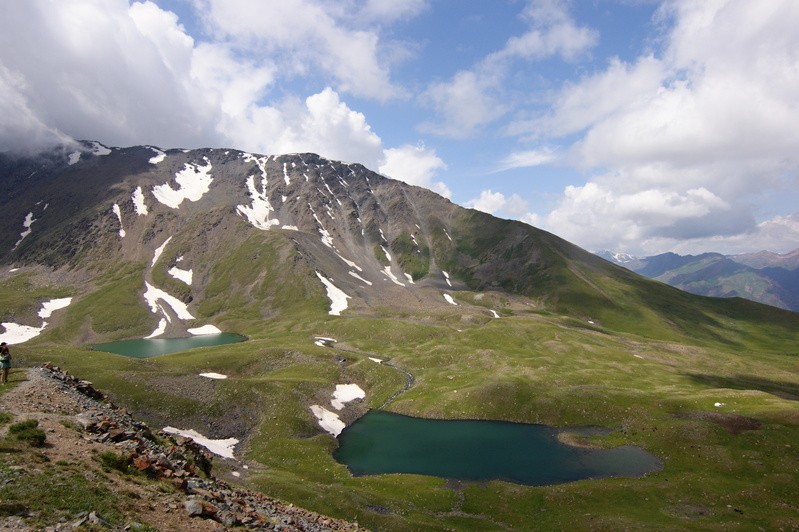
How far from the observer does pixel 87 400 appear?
35125 millimetres

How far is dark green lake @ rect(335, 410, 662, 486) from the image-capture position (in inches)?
2687

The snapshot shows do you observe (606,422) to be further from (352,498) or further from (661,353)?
(661,353)

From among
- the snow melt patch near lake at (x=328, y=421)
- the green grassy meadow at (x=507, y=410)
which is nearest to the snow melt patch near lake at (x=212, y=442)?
the green grassy meadow at (x=507, y=410)

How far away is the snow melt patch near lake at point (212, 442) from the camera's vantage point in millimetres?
69125

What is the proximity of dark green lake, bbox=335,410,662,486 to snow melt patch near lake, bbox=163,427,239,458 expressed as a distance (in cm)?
1812

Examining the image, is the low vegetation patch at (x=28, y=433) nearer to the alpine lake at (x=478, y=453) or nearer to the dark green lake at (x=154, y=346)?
the alpine lake at (x=478, y=453)

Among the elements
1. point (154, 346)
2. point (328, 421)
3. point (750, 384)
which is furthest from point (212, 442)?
point (750, 384)

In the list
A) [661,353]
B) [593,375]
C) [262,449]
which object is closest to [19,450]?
[262,449]

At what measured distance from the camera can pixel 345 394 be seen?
105 meters

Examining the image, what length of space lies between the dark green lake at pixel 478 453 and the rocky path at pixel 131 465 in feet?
122

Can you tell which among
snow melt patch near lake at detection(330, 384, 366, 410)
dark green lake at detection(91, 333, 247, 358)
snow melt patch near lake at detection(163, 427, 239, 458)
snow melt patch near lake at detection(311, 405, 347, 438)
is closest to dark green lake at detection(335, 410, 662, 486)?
snow melt patch near lake at detection(311, 405, 347, 438)

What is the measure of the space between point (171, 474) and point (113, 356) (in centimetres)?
9221

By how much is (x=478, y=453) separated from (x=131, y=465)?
210 feet

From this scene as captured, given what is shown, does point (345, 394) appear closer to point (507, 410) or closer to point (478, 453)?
point (507, 410)
